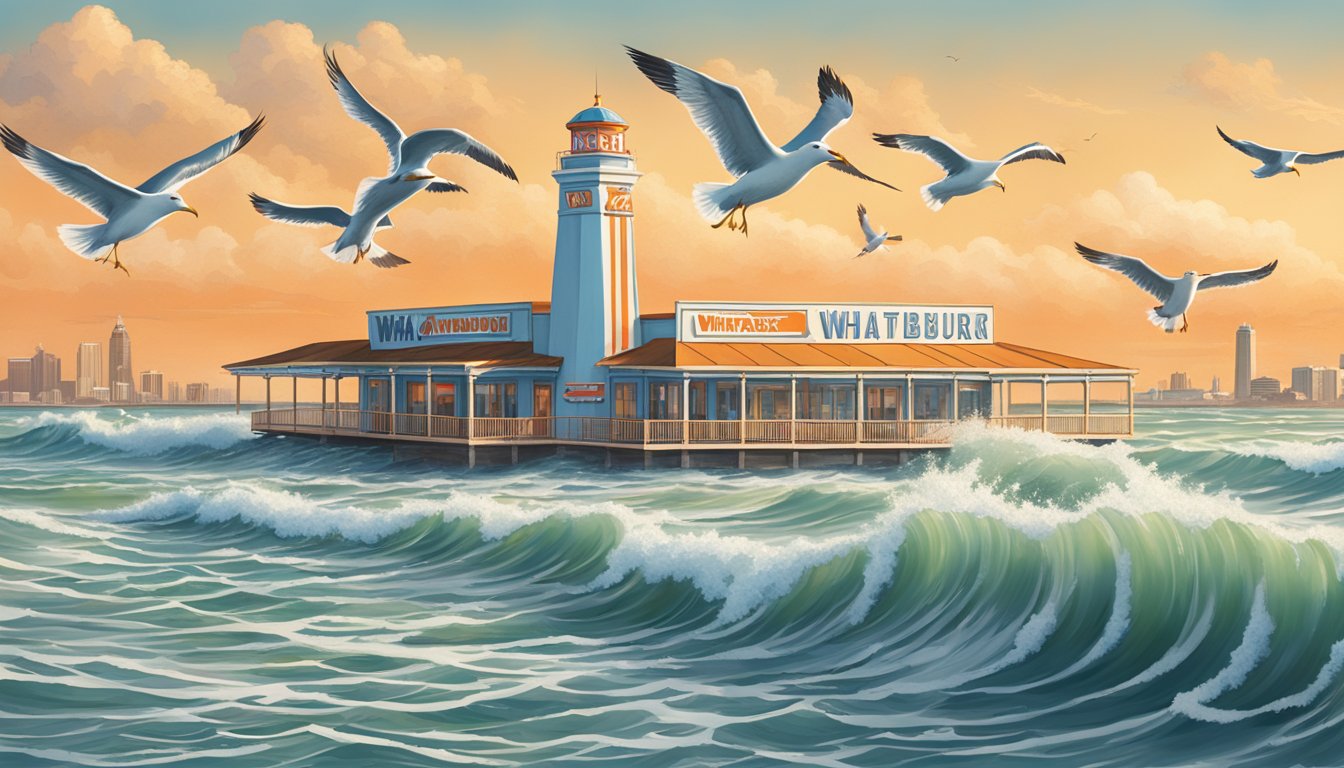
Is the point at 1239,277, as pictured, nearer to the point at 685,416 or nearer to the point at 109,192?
the point at 685,416

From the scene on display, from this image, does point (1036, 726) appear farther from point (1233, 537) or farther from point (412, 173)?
point (412, 173)

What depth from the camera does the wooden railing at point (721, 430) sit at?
4372 centimetres

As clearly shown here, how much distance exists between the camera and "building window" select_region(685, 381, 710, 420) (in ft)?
154

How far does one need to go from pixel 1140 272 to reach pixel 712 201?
11.5 meters

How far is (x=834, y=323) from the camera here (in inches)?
1913

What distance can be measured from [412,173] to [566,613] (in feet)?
23.4

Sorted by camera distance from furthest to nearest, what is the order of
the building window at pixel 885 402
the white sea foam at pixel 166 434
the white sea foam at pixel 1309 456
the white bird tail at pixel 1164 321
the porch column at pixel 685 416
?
the white sea foam at pixel 166 434, the building window at pixel 885 402, the white sea foam at pixel 1309 456, the porch column at pixel 685 416, the white bird tail at pixel 1164 321

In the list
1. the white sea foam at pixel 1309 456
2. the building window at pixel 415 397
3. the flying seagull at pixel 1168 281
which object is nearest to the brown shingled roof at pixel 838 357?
the white sea foam at pixel 1309 456

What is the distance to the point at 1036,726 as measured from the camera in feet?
47.5

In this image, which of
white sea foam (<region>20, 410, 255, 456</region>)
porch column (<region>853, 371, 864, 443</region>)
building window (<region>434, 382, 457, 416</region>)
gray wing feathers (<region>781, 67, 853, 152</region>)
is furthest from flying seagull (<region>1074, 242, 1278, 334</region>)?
white sea foam (<region>20, 410, 255, 456</region>)

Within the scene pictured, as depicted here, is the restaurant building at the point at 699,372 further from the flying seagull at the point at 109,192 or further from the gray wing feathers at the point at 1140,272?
the flying seagull at the point at 109,192

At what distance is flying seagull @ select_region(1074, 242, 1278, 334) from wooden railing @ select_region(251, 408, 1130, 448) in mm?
12674

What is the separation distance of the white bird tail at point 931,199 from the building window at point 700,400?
71.6 ft

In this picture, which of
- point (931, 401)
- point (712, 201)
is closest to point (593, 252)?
point (931, 401)
